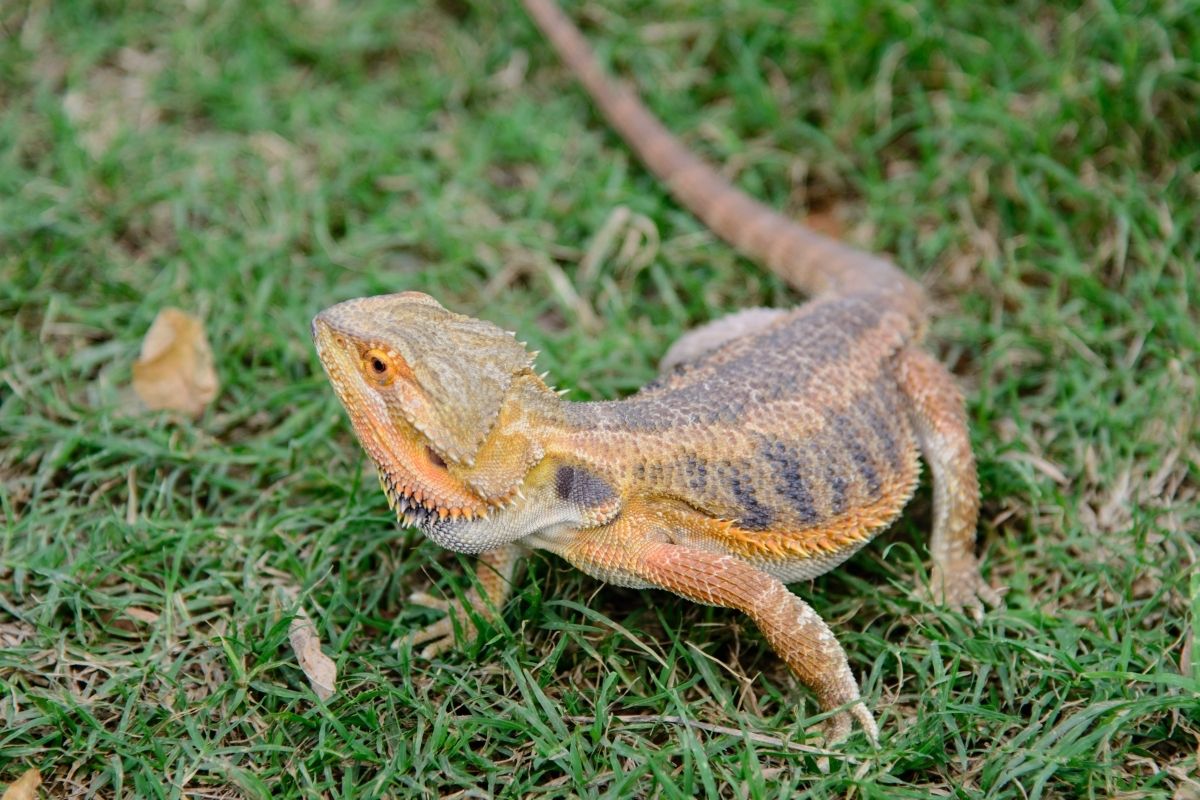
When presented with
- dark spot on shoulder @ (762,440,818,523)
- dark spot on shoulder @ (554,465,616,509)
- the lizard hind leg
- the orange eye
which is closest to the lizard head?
the orange eye

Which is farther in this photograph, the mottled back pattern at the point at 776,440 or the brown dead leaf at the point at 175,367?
the brown dead leaf at the point at 175,367

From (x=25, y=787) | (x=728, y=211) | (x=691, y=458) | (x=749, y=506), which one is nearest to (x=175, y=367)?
(x=25, y=787)

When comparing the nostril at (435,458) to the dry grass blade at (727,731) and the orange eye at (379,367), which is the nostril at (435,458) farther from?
the dry grass blade at (727,731)

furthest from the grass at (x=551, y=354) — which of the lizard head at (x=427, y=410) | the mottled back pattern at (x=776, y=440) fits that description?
the lizard head at (x=427, y=410)

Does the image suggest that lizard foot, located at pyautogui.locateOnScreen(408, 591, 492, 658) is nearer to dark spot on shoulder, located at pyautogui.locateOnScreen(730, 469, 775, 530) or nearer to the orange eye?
the orange eye

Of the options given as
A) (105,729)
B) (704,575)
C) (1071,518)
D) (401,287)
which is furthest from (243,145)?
(1071,518)

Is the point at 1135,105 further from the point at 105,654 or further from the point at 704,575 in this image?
the point at 105,654
